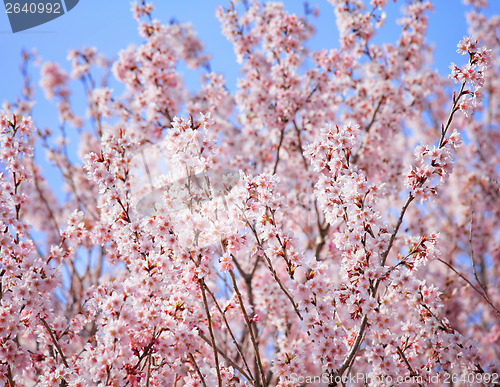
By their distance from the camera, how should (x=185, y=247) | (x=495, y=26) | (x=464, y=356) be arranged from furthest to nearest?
1. (x=495, y=26)
2. (x=464, y=356)
3. (x=185, y=247)

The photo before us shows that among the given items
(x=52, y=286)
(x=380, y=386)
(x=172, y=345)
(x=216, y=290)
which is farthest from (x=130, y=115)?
(x=380, y=386)

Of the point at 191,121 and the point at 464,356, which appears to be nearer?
the point at 191,121

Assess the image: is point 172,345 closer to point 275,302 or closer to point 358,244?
point 358,244

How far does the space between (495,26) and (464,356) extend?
9.99 metres

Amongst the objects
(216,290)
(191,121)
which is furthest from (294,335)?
(191,121)

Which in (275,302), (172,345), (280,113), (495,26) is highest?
(495,26)

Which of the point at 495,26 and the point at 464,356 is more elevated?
the point at 495,26

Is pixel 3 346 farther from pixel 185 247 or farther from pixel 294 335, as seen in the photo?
pixel 294 335

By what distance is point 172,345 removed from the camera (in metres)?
3.64

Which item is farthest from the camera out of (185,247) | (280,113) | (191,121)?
(280,113)

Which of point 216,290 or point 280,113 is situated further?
point 280,113

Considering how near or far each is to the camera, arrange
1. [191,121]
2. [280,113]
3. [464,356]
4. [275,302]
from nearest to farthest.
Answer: [191,121] < [464,356] < [275,302] < [280,113]

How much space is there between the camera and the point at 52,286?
153 inches

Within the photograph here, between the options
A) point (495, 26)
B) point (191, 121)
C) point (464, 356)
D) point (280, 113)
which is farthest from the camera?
point (495, 26)
